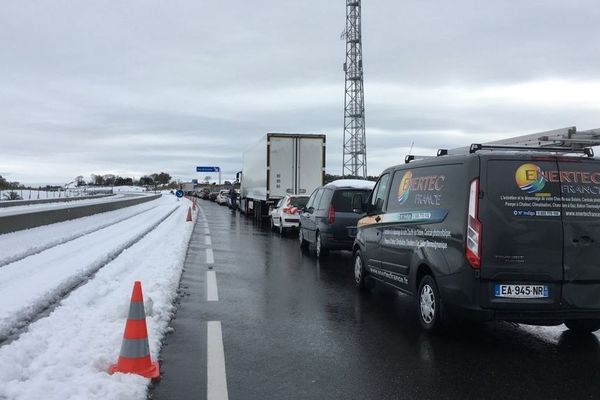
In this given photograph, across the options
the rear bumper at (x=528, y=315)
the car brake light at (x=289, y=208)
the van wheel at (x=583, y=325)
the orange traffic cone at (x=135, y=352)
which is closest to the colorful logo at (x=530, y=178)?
the rear bumper at (x=528, y=315)

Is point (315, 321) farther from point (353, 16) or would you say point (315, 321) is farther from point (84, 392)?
point (353, 16)

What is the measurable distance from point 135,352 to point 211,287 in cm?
433

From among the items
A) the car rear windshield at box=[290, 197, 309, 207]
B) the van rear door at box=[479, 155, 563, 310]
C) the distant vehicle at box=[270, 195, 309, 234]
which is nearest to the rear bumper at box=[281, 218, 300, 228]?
the distant vehicle at box=[270, 195, 309, 234]

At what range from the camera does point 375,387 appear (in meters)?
4.54

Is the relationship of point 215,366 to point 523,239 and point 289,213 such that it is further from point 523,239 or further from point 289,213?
point 289,213

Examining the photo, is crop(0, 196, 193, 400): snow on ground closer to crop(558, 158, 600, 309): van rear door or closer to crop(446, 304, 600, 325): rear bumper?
crop(446, 304, 600, 325): rear bumper

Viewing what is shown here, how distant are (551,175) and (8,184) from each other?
6481 cm

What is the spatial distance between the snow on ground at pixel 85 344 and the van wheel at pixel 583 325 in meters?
4.54

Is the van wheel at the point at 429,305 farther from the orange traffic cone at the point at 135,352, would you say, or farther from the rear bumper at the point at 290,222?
the rear bumper at the point at 290,222

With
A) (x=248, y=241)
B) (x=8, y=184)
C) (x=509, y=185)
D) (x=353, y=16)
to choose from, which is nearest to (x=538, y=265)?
(x=509, y=185)

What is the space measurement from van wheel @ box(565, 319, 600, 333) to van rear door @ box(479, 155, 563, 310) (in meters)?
0.84

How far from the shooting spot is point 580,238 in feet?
18.3

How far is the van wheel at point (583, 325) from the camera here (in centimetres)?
608

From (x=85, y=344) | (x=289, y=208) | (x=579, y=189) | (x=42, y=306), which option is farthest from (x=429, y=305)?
(x=289, y=208)
